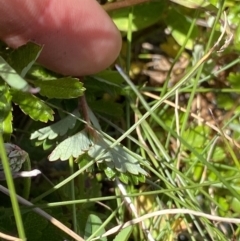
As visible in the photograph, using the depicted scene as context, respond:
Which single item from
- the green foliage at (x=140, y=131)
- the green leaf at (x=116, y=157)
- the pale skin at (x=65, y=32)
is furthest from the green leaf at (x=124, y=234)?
the pale skin at (x=65, y=32)

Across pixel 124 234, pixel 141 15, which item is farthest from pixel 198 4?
pixel 124 234

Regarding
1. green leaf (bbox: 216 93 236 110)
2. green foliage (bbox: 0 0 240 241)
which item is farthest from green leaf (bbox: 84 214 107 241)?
green leaf (bbox: 216 93 236 110)

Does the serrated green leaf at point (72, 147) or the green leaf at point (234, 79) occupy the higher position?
the serrated green leaf at point (72, 147)

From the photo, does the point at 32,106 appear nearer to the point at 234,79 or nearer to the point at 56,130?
the point at 56,130

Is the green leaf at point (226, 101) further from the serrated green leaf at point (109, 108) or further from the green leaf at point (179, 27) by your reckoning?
the serrated green leaf at point (109, 108)

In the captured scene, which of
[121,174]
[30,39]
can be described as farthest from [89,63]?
[121,174]

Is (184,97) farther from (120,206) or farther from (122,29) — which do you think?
(120,206)
